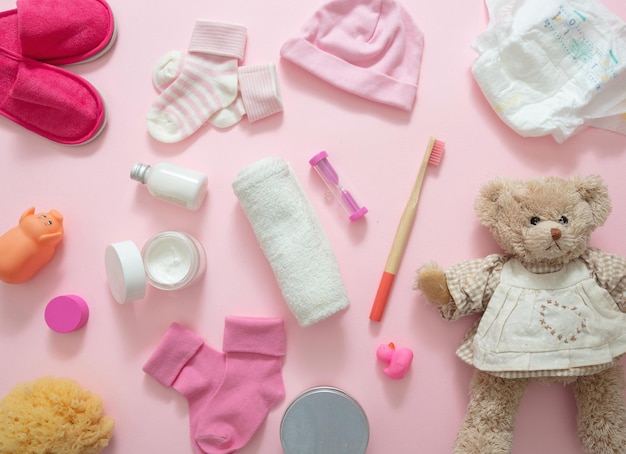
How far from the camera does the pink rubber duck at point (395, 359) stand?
81cm

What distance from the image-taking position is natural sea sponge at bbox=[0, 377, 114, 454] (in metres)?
0.78

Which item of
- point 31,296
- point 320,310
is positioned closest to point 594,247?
point 320,310

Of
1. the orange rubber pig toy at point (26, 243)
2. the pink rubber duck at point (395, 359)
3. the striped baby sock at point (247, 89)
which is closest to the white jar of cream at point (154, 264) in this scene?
the orange rubber pig toy at point (26, 243)

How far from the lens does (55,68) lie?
0.89 meters

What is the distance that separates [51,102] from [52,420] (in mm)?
528

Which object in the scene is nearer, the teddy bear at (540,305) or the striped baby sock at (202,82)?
the teddy bear at (540,305)

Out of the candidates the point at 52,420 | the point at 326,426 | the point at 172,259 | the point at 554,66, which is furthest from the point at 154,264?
the point at 554,66

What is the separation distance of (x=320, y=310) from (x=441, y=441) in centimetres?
31

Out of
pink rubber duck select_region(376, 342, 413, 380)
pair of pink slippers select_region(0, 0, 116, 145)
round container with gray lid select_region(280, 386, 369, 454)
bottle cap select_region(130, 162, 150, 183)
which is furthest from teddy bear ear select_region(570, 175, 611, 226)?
pair of pink slippers select_region(0, 0, 116, 145)

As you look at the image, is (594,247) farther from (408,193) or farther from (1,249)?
(1,249)

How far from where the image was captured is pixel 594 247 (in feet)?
2.69

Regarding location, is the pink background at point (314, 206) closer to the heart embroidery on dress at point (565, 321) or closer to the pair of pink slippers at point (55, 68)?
the pair of pink slippers at point (55, 68)

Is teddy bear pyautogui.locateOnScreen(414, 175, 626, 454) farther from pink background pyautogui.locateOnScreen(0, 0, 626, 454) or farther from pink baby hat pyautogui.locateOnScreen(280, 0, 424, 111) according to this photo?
pink baby hat pyautogui.locateOnScreen(280, 0, 424, 111)

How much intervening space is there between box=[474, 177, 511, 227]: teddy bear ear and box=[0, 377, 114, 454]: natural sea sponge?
2.31 ft
